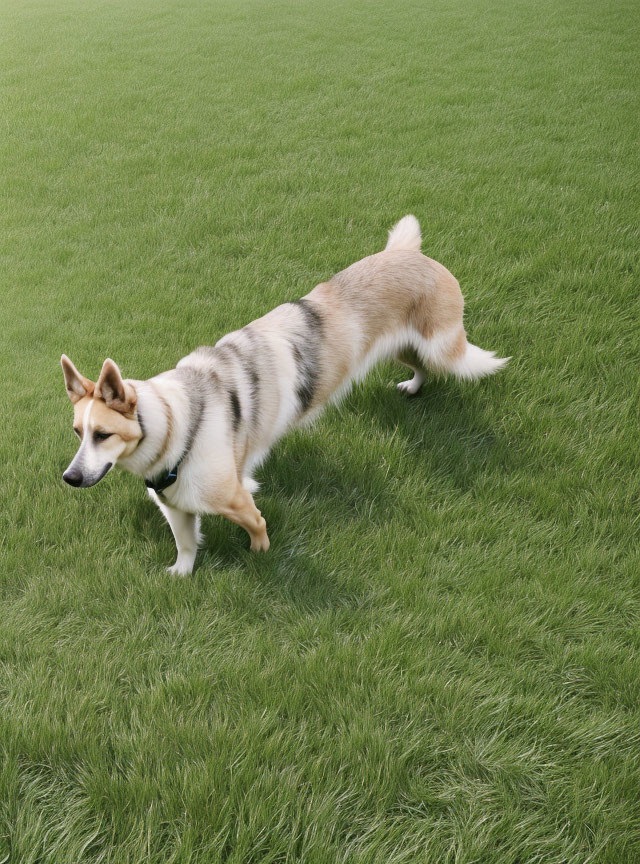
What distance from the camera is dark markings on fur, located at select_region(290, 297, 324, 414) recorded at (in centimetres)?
378

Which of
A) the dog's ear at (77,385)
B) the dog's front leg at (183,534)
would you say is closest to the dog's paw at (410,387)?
the dog's front leg at (183,534)

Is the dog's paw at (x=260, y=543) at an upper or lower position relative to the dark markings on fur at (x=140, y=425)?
lower

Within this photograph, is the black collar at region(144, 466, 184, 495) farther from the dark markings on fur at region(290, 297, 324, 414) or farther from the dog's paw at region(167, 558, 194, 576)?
the dark markings on fur at region(290, 297, 324, 414)

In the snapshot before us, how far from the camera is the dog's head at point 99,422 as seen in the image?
2.71 metres

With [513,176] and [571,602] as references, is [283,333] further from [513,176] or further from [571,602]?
[513,176]

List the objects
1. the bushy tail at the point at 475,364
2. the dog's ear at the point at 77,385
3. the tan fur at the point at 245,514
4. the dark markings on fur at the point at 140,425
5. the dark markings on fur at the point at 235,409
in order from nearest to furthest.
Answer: the dog's ear at the point at 77,385
the dark markings on fur at the point at 140,425
the tan fur at the point at 245,514
the dark markings on fur at the point at 235,409
the bushy tail at the point at 475,364

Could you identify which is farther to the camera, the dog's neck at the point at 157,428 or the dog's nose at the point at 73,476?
the dog's neck at the point at 157,428

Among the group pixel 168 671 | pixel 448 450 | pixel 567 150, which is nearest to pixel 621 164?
pixel 567 150

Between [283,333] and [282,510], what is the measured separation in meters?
0.97

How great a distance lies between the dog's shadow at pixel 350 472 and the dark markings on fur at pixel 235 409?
593 millimetres

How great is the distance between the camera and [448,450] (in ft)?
13.4

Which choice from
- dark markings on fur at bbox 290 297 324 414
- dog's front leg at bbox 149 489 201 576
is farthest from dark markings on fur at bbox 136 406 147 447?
dark markings on fur at bbox 290 297 324 414

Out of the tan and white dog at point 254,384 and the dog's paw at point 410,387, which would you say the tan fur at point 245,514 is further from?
the dog's paw at point 410,387

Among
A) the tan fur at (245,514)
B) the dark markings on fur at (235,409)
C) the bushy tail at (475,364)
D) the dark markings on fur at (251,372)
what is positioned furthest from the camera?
the bushy tail at (475,364)
